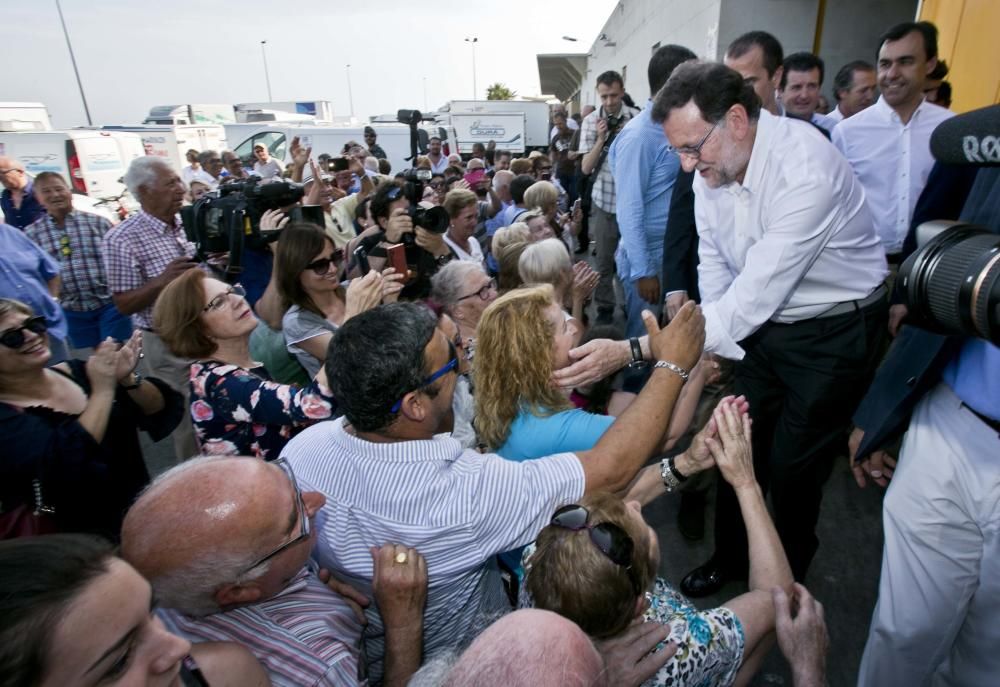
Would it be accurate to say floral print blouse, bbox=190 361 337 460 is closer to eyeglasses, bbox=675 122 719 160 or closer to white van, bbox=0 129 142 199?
eyeglasses, bbox=675 122 719 160

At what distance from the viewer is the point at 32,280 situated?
357 cm

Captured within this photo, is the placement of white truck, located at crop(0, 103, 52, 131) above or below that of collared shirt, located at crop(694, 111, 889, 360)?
above

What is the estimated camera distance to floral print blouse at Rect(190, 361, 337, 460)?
2.00 metres

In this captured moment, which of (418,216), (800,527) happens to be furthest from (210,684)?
(418,216)

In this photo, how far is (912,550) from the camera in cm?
163

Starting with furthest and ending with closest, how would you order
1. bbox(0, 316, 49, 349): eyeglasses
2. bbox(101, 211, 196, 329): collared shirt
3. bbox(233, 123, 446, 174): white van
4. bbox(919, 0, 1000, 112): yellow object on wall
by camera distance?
1. bbox(233, 123, 446, 174): white van
2. bbox(919, 0, 1000, 112): yellow object on wall
3. bbox(101, 211, 196, 329): collared shirt
4. bbox(0, 316, 49, 349): eyeglasses

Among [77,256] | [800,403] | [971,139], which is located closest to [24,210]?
[77,256]

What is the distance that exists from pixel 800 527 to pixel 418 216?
2.59 meters

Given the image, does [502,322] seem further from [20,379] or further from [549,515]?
[20,379]

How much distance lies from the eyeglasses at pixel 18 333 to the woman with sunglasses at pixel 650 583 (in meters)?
1.84

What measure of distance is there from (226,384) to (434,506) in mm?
1178

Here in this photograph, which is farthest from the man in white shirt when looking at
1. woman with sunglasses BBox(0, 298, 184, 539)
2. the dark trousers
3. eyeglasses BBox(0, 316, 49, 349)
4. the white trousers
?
eyeglasses BBox(0, 316, 49, 349)

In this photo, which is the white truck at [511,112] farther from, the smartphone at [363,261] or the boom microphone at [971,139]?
the boom microphone at [971,139]

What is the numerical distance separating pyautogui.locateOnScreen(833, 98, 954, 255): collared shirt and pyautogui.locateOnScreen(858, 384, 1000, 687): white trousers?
1.80 meters
